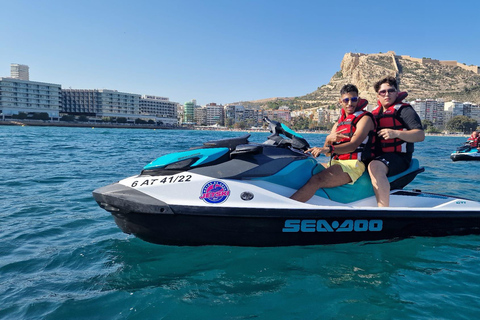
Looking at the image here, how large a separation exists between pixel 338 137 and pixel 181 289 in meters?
2.11

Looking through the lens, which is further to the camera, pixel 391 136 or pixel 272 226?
pixel 391 136

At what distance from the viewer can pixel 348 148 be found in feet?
10.9

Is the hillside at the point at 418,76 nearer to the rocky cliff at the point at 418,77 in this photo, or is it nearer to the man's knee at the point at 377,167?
the rocky cliff at the point at 418,77

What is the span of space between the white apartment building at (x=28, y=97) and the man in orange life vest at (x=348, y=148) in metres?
98.7

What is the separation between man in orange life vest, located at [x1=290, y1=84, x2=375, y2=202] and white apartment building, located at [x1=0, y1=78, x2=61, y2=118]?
98.7m

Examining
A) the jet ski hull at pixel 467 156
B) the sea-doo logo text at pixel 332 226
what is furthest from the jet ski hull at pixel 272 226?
the jet ski hull at pixel 467 156

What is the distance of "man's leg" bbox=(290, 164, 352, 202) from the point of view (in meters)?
3.25

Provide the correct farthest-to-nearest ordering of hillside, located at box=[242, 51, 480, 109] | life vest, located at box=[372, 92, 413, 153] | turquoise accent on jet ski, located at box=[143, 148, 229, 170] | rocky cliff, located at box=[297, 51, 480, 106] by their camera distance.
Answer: hillside, located at box=[242, 51, 480, 109] → rocky cliff, located at box=[297, 51, 480, 106] → life vest, located at box=[372, 92, 413, 153] → turquoise accent on jet ski, located at box=[143, 148, 229, 170]

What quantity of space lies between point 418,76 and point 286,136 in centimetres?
16762

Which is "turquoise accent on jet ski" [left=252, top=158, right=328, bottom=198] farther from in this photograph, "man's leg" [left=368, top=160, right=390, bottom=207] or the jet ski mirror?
"man's leg" [left=368, top=160, right=390, bottom=207]

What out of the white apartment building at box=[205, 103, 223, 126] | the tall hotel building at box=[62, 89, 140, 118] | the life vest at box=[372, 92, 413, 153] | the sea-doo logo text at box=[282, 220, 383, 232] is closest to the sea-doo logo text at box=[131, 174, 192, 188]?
the sea-doo logo text at box=[282, 220, 383, 232]

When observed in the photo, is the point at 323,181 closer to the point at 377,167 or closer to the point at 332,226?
the point at 332,226

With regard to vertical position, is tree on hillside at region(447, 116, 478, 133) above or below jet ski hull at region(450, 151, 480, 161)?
above

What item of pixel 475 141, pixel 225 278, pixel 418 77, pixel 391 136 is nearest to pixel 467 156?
pixel 475 141
